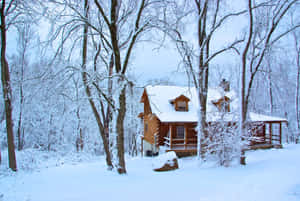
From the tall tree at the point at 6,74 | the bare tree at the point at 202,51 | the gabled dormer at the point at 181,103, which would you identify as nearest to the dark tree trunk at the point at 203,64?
the bare tree at the point at 202,51

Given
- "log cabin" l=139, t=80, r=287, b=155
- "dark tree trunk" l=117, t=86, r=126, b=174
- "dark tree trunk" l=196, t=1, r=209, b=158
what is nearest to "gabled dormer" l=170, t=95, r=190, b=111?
"log cabin" l=139, t=80, r=287, b=155

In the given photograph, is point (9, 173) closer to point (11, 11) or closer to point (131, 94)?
point (131, 94)

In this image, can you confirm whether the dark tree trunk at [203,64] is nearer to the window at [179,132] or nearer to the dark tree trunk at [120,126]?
the dark tree trunk at [120,126]

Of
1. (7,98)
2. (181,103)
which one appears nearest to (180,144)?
(181,103)

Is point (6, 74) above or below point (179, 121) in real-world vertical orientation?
above

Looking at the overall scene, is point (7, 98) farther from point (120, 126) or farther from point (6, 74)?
point (120, 126)

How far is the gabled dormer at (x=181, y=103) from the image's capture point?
15617mm

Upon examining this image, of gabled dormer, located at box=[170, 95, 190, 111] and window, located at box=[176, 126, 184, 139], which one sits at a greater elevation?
gabled dormer, located at box=[170, 95, 190, 111]

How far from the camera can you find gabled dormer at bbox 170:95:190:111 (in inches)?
615

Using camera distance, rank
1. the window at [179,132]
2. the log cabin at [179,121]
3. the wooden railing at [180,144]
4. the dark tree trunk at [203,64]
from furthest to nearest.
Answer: the window at [179,132]
the wooden railing at [180,144]
the log cabin at [179,121]
the dark tree trunk at [203,64]

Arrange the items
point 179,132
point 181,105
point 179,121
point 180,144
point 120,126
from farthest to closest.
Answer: point 179,132 → point 181,105 → point 180,144 → point 179,121 → point 120,126

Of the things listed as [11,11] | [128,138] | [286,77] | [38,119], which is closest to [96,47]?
[11,11]

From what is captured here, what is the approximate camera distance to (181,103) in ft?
52.4

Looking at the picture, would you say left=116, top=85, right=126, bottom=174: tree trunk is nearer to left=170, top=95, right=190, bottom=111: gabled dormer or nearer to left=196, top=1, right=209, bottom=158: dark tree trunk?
left=196, top=1, right=209, bottom=158: dark tree trunk
